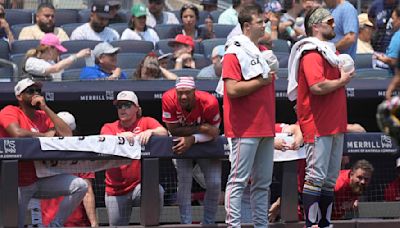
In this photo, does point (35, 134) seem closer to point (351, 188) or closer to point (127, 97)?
point (127, 97)

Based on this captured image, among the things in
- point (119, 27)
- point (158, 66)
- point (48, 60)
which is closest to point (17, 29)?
point (119, 27)

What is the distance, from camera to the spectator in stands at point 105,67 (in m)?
9.77

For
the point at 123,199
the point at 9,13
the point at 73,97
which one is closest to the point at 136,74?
the point at 73,97

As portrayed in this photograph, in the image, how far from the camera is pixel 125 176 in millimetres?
8422

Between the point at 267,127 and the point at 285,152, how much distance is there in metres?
0.85

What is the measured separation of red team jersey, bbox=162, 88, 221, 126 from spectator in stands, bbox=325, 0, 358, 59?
181 centimetres

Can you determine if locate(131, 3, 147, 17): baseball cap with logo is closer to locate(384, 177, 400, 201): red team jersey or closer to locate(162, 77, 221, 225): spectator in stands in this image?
locate(162, 77, 221, 225): spectator in stands

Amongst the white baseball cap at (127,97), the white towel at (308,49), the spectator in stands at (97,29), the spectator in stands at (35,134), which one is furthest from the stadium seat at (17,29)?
the white towel at (308,49)

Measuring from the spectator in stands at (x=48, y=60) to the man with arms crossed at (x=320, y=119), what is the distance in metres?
2.88

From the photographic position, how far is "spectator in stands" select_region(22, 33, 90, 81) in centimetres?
960

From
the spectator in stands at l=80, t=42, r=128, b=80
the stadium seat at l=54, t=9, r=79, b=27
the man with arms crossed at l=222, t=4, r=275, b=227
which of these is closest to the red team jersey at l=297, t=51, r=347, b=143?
the man with arms crossed at l=222, t=4, r=275, b=227

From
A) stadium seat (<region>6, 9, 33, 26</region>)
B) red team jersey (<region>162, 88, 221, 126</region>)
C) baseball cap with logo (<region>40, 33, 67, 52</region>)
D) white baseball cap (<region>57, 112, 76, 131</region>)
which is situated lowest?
white baseball cap (<region>57, 112, 76, 131</region>)

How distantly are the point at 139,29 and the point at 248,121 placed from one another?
4.35 m

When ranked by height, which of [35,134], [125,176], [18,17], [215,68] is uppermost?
[18,17]
